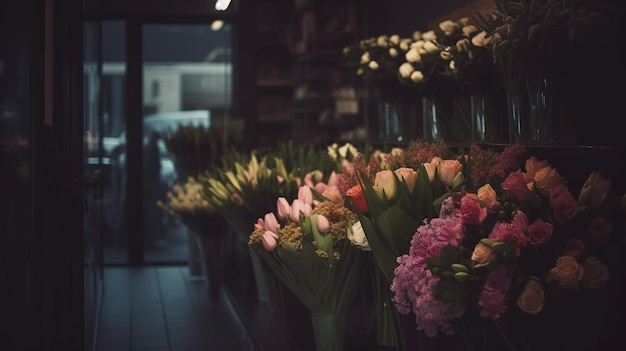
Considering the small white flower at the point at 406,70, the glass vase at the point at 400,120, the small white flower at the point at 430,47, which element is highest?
the small white flower at the point at 430,47

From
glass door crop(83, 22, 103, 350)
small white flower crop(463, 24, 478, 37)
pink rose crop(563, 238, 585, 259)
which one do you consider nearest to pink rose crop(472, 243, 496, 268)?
pink rose crop(563, 238, 585, 259)

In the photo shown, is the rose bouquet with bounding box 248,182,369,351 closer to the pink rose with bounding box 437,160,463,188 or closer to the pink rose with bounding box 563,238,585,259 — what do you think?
the pink rose with bounding box 437,160,463,188

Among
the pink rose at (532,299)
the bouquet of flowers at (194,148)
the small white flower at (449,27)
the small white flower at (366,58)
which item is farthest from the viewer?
the bouquet of flowers at (194,148)

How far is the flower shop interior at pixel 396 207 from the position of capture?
289cm

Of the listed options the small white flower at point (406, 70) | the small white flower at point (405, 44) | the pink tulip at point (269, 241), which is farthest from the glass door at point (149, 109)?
the pink tulip at point (269, 241)

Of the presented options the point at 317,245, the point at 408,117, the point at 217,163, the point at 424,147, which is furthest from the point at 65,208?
the point at 217,163

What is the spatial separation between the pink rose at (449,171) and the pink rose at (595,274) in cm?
72

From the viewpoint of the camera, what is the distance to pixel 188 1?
9.57 m

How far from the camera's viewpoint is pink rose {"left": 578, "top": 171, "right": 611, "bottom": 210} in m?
2.92

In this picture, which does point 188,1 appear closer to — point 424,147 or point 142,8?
point 142,8

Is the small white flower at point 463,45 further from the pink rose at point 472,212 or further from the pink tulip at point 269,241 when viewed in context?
the pink rose at point 472,212

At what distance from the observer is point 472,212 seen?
9.55 feet

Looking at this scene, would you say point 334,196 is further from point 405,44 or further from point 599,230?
point 405,44

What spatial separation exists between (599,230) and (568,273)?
0.66ft
